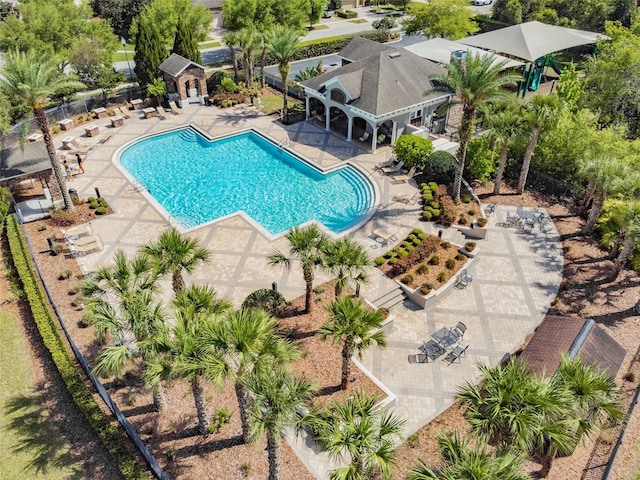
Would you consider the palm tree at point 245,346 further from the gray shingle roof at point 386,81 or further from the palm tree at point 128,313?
the gray shingle roof at point 386,81

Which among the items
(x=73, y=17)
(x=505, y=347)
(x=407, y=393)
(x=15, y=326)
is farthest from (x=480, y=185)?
(x=73, y=17)

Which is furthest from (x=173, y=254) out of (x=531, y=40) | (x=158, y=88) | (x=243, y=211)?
(x=531, y=40)

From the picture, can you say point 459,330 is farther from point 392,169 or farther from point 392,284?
point 392,169

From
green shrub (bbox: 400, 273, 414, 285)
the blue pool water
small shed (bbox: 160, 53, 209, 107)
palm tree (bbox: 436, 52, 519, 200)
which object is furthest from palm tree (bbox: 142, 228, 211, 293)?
small shed (bbox: 160, 53, 209, 107)

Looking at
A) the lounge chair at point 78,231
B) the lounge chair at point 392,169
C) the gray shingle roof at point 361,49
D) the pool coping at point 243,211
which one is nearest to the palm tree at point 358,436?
the pool coping at point 243,211

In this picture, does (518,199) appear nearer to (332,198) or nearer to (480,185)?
(480,185)
